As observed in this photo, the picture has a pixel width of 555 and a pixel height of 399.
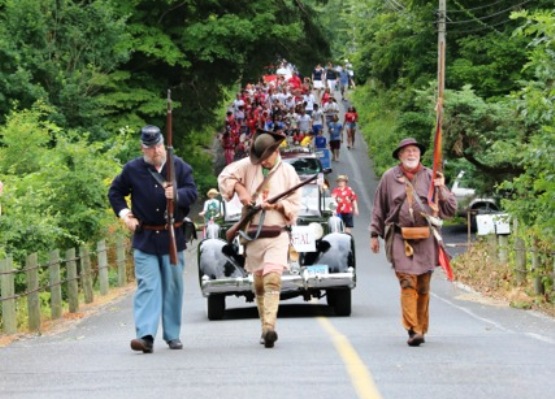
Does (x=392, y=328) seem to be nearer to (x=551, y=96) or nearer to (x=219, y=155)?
(x=551, y=96)

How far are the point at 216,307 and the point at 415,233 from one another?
5.69 metres

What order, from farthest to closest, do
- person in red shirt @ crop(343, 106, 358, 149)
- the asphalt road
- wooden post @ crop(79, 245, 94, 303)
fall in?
person in red shirt @ crop(343, 106, 358, 149)
wooden post @ crop(79, 245, 94, 303)
the asphalt road

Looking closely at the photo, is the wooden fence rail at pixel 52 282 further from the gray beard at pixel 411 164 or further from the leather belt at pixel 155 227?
the gray beard at pixel 411 164

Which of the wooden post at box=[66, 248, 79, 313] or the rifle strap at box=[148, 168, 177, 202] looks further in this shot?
the wooden post at box=[66, 248, 79, 313]

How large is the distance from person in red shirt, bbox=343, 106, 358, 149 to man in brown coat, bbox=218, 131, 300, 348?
48.7 meters

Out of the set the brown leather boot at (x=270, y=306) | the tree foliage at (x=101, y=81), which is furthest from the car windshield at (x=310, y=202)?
the brown leather boot at (x=270, y=306)

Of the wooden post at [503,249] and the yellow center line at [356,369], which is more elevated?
the wooden post at [503,249]

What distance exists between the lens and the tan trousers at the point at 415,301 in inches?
523

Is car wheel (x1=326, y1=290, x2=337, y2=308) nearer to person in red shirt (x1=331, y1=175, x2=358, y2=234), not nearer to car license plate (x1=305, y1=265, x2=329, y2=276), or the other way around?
car license plate (x1=305, y1=265, x2=329, y2=276)

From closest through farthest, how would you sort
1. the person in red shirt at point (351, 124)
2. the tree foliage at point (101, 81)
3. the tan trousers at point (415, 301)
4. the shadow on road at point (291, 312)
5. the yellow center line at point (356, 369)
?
1. the yellow center line at point (356, 369)
2. the tan trousers at point (415, 301)
3. the shadow on road at point (291, 312)
4. the tree foliage at point (101, 81)
5. the person in red shirt at point (351, 124)

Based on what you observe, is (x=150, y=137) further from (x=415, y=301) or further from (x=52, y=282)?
(x=52, y=282)

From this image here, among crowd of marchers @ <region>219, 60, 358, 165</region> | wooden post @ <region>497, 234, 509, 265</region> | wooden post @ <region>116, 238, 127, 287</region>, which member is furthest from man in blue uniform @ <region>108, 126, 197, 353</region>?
crowd of marchers @ <region>219, 60, 358, 165</region>

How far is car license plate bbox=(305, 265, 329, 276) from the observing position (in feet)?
59.2

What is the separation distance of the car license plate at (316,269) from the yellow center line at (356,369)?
330 cm
